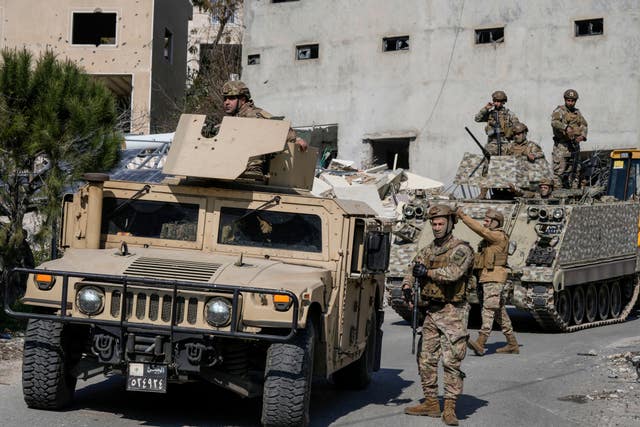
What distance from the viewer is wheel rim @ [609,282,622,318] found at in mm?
19766

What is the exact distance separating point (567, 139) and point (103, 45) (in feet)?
61.5

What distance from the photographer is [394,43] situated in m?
33.3

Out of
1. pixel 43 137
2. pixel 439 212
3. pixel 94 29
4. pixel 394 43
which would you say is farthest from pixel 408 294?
pixel 94 29

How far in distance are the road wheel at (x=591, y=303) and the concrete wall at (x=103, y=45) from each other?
61.7ft

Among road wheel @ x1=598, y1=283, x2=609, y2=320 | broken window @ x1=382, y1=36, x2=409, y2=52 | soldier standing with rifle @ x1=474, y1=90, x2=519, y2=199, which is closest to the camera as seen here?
soldier standing with rifle @ x1=474, y1=90, x2=519, y2=199

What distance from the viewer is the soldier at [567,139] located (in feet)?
66.3

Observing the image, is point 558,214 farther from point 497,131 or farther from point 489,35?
point 489,35

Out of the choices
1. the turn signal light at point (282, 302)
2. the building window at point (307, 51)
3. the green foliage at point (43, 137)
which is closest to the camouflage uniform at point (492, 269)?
the green foliage at point (43, 137)

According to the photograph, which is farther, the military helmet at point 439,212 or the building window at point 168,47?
the building window at point 168,47

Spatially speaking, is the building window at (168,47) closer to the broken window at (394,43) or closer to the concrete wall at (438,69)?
the concrete wall at (438,69)

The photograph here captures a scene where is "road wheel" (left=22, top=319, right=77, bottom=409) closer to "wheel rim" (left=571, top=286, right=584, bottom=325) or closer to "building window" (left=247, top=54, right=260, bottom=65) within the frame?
"wheel rim" (left=571, top=286, right=584, bottom=325)

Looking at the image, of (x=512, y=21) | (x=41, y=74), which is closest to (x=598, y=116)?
(x=512, y=21)

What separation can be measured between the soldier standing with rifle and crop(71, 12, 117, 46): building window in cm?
2020

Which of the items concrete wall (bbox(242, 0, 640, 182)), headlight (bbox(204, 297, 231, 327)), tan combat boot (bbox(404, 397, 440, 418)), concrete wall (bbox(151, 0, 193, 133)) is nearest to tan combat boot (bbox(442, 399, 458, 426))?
tan combat boot (bbox(404, 397, 440, 418))
